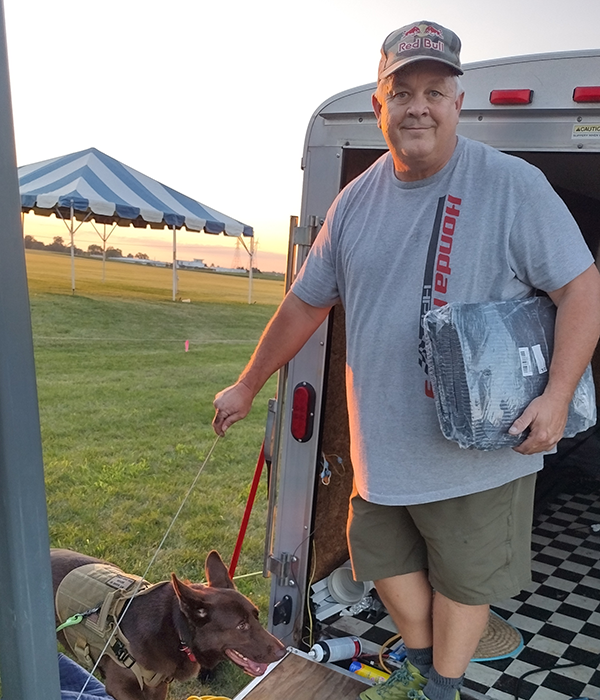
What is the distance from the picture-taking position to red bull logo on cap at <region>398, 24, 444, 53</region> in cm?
A: 169

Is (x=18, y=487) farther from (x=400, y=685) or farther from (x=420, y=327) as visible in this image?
(x=400, y=685)

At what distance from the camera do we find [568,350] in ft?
5.39

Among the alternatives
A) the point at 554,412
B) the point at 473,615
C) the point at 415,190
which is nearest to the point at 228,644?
the point at 473,615

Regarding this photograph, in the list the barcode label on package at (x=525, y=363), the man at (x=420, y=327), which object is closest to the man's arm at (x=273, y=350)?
the man at (x=420, y=327)

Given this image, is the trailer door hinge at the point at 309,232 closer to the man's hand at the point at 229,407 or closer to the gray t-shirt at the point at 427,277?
the gray t-shirt at the point at 427,277

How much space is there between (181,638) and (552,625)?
5.64 feet

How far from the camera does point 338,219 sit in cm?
204

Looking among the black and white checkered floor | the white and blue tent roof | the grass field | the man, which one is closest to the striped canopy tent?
the white and blue tent roof

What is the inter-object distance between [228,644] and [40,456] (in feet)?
4.96

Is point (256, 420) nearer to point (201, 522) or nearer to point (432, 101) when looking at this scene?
point (201, 522)

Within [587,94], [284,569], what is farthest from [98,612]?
[587,94]

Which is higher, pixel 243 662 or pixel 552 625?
pixel 243 662

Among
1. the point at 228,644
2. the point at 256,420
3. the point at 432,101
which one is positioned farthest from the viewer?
the point at 256,420

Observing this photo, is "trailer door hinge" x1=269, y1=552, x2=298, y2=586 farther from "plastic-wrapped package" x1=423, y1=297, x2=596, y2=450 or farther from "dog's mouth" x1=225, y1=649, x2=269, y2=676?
"plastic-wrapped package" x1=423, y1=297, x2=596, y2=450
